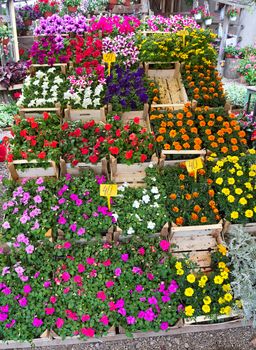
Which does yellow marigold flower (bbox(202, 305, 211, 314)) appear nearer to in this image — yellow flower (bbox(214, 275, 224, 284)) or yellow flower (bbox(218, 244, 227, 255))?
yellow flower (bbox(214, 275, 224, 284))

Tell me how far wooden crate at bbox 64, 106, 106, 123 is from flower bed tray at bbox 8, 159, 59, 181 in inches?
27.9

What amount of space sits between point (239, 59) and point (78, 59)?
5277 mm

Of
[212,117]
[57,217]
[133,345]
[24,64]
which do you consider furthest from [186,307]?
[24,64]

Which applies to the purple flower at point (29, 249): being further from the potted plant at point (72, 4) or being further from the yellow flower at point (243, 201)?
the potted plant at point (72, 4)

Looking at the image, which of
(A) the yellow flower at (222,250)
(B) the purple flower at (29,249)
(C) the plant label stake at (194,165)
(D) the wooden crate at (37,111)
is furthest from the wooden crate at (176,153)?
(B) the purple flower at (29,249)

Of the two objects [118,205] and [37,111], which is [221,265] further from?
[37,111]

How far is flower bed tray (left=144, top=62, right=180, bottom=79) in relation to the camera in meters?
4.36

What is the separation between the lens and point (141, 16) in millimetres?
7949

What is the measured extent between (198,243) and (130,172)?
0.92m

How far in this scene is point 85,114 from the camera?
3.77 m

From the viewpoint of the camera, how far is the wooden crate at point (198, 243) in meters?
2.96

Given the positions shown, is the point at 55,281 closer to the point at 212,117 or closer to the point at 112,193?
the point at 112,193

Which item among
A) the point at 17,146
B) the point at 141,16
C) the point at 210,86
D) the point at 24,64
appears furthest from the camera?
the point at 141,16

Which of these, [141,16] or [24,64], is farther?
[141,16]
